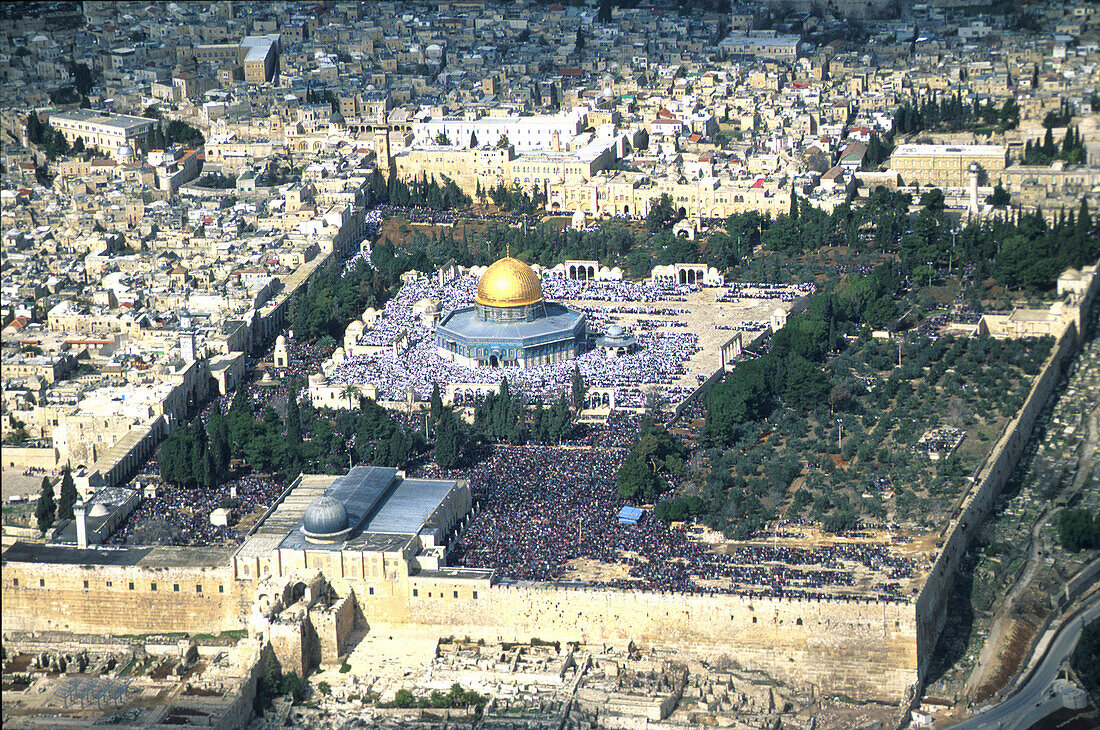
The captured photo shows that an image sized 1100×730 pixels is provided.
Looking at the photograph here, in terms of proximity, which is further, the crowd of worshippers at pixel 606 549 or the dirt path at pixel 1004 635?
the crowd of worshippers at pixel 606 549

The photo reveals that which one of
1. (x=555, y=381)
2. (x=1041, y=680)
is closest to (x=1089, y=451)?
(x=1041, y=680)

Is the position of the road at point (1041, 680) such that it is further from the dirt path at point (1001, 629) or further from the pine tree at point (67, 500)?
the pine tree at point (67, 500)

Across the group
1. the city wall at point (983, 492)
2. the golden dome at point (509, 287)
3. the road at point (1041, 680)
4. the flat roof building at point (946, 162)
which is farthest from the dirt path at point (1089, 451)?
the flat roof building at point (946, 162)

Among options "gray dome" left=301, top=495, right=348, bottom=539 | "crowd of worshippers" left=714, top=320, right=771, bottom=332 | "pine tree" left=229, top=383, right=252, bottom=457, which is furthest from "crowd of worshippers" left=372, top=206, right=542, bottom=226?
"gray dome" left=301, top=495, right=348, bottom=539

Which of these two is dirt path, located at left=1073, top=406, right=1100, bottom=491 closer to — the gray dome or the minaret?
the gray dome

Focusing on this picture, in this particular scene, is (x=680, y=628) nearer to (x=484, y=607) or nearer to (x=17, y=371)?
(x=484, y=607)
